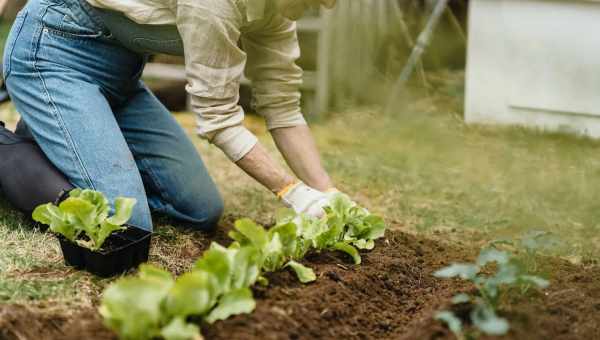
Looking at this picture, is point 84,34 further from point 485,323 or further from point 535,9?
point 535,9

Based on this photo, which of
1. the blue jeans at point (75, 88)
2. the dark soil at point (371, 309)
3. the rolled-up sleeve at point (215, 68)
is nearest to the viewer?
the dark soil at point (371, 309)

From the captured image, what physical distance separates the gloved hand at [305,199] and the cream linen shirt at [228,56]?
0.63ft

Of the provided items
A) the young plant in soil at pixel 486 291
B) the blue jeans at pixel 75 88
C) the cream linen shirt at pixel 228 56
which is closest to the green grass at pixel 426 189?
the blue jeans at pixel 75 88

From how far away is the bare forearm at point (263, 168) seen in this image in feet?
7.99

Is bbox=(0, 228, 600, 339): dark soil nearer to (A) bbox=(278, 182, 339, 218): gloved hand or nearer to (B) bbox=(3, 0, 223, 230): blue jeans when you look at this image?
(A) bbox=(278, 182, 339, 218): gloved hand

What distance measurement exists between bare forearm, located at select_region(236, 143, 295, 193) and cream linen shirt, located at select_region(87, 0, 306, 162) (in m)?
0.02

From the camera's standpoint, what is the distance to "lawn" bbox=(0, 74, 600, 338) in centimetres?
250

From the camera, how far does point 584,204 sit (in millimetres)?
3338

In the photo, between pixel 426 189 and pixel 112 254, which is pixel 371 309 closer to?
pixel 112 254

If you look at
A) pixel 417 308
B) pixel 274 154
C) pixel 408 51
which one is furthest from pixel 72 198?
pixel 408 51

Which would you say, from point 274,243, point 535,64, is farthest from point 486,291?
point 535,64

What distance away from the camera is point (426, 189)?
12.2 ft

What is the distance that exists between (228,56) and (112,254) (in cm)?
66

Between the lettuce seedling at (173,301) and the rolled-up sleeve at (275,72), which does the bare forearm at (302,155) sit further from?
the lettuce seedling at (173,301)
